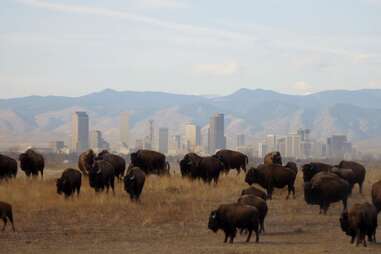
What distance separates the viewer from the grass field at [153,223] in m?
22.9

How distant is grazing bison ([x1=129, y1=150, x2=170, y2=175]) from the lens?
149 feet

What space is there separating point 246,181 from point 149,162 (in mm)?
10274

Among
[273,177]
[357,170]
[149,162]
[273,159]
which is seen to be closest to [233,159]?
[273,159]

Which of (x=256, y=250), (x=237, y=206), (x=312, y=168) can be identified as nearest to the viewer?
(x=256, y=250)

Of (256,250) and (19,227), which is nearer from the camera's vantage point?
(256,250)

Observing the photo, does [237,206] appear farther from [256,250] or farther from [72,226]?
[72,226]

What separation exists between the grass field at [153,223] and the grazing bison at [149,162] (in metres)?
4.37

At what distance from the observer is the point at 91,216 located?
3022 centimetres

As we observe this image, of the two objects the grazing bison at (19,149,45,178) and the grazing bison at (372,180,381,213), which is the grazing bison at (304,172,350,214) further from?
the grazing bison at (19,149,45,178)

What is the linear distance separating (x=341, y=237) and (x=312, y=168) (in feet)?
49.3

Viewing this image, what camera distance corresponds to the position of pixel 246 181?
37.2 metres

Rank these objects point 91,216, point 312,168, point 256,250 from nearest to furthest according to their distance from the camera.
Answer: point 256,250
point 91,216
point 312,168

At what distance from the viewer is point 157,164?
4666cm

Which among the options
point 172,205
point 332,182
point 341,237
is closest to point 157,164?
point 172,205
